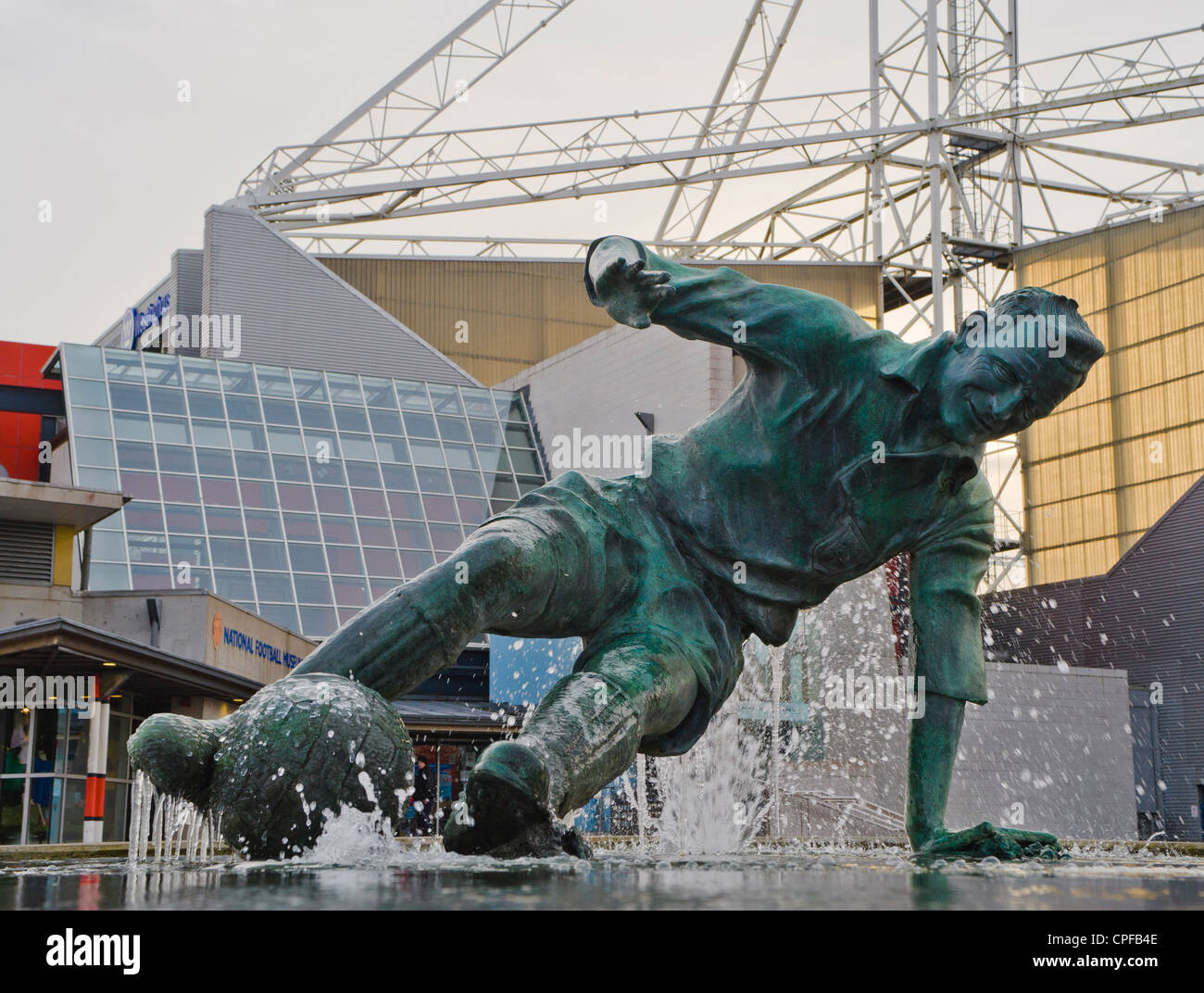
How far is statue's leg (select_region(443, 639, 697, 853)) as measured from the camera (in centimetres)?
253

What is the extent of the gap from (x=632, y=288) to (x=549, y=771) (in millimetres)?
1287

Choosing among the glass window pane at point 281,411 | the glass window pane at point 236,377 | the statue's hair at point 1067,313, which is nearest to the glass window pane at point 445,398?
the glass window pane at point 281,411

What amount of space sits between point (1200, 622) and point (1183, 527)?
79.6 inches

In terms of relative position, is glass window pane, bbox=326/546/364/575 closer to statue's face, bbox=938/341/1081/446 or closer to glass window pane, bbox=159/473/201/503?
glass window pane, bbox=159/473/201/503

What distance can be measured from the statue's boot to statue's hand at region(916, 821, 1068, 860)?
85cm

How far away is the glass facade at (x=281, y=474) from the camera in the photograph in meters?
28.6

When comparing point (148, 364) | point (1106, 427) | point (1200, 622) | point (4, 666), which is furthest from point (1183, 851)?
point (1106, 427)

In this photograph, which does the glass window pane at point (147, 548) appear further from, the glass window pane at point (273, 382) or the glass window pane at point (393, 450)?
the glass window pane at point (273, 382)

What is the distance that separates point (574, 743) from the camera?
2809 mm

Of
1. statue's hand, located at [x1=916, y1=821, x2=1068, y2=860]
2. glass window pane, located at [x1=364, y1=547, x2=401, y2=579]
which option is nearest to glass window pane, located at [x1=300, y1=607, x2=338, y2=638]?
glass window pane, located at [x1=364, y1=547, x2=401, y2=579]

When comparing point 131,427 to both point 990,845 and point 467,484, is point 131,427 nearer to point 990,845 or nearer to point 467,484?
point 467,484

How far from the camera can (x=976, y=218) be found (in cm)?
3925

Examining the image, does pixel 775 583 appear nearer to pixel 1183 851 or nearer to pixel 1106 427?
pixel 1183 851

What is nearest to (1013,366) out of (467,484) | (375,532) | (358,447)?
(375,532)
